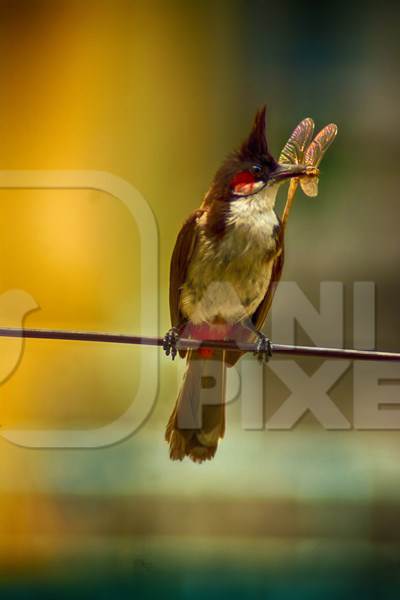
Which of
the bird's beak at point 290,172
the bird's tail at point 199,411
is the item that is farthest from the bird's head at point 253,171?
the bird's tail at point 199,411

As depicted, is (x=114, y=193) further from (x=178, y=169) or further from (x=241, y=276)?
(x=241, y=276)

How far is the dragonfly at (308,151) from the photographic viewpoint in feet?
4.13

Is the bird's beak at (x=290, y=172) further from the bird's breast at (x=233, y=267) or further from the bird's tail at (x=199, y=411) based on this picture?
the bird's tail at (x=199, y=411)

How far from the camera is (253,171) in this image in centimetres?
132

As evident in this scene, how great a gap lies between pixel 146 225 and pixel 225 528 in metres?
0.63

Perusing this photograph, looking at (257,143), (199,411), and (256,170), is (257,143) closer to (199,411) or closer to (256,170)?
(256,170)

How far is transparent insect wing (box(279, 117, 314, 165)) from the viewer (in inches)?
51.2

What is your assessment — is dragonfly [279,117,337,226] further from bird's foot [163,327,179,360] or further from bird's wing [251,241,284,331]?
bird's foot [163,327,179,360]

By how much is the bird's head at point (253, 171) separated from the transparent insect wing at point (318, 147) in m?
0.02

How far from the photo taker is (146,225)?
170cm

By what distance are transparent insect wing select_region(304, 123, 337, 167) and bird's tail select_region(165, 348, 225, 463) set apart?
0.33 metres

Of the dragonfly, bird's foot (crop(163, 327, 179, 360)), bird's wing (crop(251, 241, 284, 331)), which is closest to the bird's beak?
the dragonfly

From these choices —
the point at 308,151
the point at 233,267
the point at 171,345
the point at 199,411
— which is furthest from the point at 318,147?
the point at 199,411

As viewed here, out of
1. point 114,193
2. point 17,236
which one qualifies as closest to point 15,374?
Result: point 17,236
